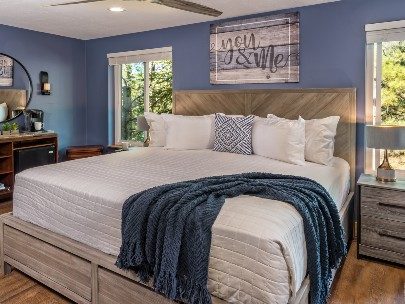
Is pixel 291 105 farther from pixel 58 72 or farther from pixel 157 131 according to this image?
pixel 58 72

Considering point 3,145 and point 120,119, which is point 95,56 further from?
point 3,145

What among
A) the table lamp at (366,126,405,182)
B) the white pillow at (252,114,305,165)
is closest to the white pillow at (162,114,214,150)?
the white pillow at (252,114,305,165)

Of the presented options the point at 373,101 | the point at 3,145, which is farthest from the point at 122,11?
the point at 373,101

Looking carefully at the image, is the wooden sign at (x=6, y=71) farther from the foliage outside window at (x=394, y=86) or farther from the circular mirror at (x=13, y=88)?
the foliage outside window at (x=394, y=86)

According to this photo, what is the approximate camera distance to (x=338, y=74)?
10.9 feet

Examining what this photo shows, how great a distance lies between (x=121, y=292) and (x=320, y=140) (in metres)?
2.00

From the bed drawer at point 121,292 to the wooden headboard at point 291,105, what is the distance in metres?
2.30

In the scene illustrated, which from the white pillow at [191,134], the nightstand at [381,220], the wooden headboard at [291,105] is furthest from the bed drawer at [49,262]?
the wooden headboard at [291,105]

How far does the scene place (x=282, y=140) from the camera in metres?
2.94

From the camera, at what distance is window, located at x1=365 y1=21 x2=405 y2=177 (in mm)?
3122

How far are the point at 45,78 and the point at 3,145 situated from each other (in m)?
1.19

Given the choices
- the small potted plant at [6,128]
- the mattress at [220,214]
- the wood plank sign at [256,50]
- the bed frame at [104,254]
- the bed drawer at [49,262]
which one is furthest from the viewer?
the small potted plant at [6,128]

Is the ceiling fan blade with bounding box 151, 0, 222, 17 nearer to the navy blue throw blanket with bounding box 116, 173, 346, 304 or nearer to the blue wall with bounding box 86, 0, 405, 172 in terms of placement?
the blue wall with bounding box 86, 0, 405, 172

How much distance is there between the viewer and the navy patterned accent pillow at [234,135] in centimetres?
324
